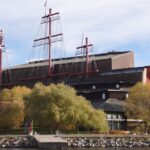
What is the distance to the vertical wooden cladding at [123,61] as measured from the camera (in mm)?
133000

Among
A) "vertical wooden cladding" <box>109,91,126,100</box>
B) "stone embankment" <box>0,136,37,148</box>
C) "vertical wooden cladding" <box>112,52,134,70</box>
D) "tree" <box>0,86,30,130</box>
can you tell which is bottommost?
"stone embankment" <box>0,136,37,148</box>

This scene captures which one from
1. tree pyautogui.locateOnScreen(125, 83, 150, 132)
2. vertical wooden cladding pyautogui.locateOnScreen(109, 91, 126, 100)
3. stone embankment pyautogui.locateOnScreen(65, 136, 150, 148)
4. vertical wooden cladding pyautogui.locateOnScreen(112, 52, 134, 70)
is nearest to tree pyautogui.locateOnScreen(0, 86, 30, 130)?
stone embankment pyautogui.locateOnScreen(65, 136, 150, 148)

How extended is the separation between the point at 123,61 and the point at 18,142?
75728mm

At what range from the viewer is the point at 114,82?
4370 inches

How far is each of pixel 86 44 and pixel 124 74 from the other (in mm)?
25420

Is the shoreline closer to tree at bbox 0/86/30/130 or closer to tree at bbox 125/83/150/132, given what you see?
tree at bbox 125/83/150/132

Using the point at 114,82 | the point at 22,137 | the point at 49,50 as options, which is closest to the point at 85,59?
the point at 49,50

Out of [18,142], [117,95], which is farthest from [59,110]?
[117,95]

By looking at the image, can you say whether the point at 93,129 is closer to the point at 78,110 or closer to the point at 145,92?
the point at 78,110

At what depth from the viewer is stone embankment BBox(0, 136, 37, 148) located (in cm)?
6303

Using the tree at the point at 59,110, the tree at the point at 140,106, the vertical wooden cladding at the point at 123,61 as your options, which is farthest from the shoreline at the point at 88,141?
the vertical wooden cladding at the point at 123,61

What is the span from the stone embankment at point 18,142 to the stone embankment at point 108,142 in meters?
5.03

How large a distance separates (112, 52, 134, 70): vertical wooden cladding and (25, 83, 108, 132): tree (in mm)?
55398

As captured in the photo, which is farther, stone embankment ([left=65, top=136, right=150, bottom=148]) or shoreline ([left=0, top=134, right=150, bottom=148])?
stone embankment ([left=65, top=136, right=150, bottom=148])
